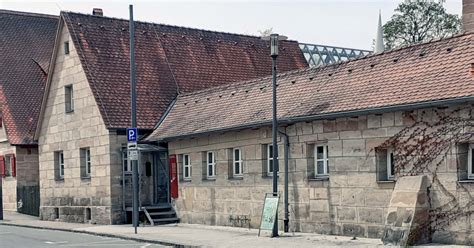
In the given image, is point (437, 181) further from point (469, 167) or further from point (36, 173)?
point (36, 173)

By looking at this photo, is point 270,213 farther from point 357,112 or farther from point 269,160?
point 357,112

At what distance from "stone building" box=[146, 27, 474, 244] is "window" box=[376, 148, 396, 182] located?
0.02m

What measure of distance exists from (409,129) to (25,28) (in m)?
28.7

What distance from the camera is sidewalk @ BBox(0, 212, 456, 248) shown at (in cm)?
1727

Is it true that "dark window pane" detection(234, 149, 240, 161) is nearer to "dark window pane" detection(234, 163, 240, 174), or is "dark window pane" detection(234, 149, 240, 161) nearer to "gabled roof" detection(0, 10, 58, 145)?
"dark window pane" detection(234, 163, 240, 174)

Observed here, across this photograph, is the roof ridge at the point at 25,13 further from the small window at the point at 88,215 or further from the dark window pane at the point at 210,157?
the dark window pane at the point at 210,157

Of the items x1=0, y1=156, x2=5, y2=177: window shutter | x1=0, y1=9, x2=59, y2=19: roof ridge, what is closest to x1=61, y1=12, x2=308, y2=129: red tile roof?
x1=0, y1=156, x2=5, y2=177: window shutter

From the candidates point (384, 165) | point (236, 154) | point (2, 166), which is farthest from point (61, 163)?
point (384, 165)

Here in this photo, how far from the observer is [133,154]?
849 inches

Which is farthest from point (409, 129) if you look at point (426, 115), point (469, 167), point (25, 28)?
point (25, 28)

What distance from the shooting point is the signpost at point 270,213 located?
62.2 feet

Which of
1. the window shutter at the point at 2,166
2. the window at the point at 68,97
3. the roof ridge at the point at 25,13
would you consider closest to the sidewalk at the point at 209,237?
the window at the point at 68,97

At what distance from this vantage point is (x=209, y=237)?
1992 centimetres

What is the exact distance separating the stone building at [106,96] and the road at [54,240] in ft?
10.3
